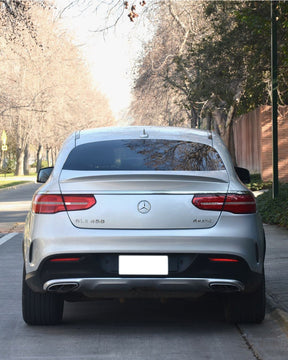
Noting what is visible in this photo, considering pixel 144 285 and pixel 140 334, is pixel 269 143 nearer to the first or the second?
pixel 140 334

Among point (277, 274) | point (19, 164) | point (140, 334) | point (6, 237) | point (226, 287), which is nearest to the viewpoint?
point (226, 287)

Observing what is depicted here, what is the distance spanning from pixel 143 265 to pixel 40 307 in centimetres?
114

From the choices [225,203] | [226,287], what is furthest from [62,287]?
[225,203]

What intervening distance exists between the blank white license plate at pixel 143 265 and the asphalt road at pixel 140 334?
55 centimetres

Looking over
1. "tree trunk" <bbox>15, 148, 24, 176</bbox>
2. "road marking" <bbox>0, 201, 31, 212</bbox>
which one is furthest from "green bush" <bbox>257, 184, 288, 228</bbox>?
"tree trunk" <bbox>15, 148, 24, 176</bbox>

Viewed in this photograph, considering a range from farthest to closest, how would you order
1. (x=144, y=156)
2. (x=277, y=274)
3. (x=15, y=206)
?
(x=15, y=206) < (x=277, y=274) < (x=144, y=156)

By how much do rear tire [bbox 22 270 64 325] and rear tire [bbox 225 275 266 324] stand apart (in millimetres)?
1456

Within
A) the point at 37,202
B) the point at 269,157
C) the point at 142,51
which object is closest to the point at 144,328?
the point at 37,202

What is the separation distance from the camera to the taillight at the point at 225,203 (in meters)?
6.34

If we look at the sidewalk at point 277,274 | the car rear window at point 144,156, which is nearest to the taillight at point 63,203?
the car rear window at point 144,156

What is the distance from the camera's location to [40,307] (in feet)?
22.4

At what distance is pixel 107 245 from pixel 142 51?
3182 centimetres

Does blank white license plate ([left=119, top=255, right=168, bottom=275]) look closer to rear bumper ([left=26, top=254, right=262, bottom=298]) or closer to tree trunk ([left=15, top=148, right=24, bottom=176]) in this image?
rear bumper ([left=26, top=254, right=262, bottom=298])

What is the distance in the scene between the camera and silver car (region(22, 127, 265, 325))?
6.24 meters
